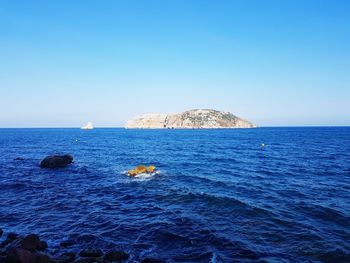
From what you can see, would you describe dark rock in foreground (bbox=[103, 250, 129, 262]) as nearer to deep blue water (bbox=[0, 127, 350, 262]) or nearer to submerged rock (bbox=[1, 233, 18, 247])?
deep blue water (bbox=[0, 127, 350, 262])

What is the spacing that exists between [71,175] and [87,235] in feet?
79.0

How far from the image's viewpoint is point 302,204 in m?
24.2

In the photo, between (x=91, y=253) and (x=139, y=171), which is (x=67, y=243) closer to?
(x=91, y=253)

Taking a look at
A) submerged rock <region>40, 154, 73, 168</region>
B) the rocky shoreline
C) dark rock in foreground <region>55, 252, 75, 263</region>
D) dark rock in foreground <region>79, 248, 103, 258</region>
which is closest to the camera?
the rocky shoreline

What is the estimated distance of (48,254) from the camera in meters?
15.6

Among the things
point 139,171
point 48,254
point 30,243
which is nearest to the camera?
point 48,254

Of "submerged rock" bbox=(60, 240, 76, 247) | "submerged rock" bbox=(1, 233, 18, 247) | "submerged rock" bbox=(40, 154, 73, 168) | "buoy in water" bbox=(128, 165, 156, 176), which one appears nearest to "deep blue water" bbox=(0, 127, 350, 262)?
"submerged rock" bbox=(60, 240, 76, 247)

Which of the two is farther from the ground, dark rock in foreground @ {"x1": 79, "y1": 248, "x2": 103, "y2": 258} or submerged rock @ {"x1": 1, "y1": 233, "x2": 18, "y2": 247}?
dark rock in foreground @ {"x1": 79, "y1": 248, "x2": 103, "y2": 258}

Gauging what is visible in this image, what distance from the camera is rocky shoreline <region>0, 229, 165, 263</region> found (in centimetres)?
1346

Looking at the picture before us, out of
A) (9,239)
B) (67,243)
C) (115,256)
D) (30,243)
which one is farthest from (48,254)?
(115,256)

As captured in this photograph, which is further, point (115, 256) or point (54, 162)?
point (54, 162)

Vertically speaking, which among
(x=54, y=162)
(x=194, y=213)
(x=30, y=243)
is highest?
(x=54, y=162)

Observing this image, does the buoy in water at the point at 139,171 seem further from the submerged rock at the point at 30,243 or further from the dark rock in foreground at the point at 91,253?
the dark rock in foreground at the point at 91,253

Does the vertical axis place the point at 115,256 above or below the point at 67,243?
above
